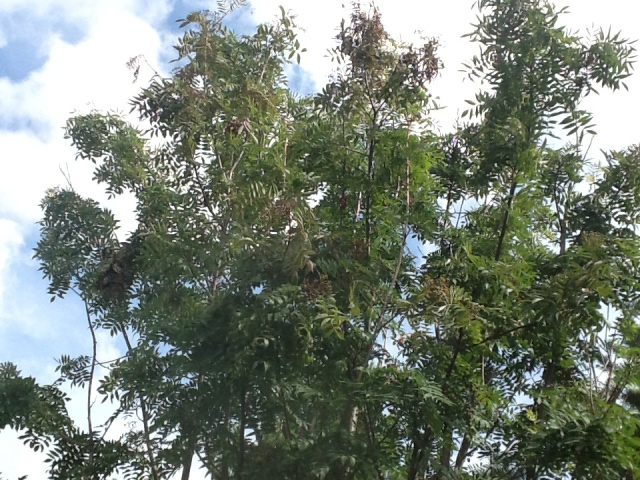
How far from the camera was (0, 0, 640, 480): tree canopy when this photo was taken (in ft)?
15.6

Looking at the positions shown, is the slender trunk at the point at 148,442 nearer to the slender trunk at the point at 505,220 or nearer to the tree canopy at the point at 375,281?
the tree canopy at the point at 375,281

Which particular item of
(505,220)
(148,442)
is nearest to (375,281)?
(505,220)

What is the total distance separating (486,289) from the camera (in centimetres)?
512

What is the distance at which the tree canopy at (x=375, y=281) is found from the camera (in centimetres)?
475

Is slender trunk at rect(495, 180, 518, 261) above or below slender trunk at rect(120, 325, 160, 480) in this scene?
above

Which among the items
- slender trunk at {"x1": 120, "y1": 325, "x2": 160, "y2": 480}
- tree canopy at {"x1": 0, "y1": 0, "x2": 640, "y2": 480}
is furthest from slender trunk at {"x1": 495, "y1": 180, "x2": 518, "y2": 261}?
slender trunk at {"x1": 120, "y1": 325, "x2": 160, "y2": 480}

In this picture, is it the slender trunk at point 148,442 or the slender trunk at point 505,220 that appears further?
the slender trunk at point 148,442

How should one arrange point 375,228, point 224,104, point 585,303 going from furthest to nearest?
point 224,104
point 375,228
point 585,303

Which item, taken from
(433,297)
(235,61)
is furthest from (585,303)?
(235,61)

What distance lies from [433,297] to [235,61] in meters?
3.21

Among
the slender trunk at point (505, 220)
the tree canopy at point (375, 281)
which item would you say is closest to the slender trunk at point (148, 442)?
the tree canopy at point (375, 281)

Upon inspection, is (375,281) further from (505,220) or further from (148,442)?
(148,442)

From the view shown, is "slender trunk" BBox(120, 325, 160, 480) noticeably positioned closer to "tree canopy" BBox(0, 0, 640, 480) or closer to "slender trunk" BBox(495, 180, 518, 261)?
"tree canopy" BBox(0, 0, 640, 480)

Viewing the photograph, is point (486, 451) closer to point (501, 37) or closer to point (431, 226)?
point (431, 226)
